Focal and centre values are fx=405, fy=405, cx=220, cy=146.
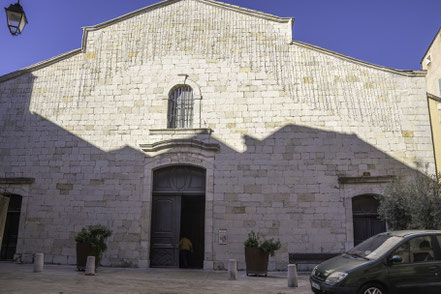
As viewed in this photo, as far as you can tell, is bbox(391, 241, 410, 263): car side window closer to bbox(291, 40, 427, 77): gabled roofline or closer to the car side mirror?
the car side mirror

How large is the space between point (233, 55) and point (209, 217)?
5392 millimetres

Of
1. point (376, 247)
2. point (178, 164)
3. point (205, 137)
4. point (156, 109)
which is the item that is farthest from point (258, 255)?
point (156, 109)

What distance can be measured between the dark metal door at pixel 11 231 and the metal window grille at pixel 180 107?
18.8 ft

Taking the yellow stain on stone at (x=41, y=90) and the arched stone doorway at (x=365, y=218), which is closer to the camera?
the arched stone doorway at (x=365, y=218)

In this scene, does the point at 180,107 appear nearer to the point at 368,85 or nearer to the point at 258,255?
the point at 258,255

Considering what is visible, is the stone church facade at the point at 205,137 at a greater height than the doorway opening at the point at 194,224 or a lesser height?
greater

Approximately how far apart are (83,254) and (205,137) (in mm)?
4908

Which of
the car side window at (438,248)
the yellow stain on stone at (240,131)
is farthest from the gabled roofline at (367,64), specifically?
the car side window at (438,248)

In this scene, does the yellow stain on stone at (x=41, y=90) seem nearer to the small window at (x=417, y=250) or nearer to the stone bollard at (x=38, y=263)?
the stone bollard at (x=38, y=263)

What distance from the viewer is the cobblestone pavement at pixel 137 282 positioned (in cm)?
775

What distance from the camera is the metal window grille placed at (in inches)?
520

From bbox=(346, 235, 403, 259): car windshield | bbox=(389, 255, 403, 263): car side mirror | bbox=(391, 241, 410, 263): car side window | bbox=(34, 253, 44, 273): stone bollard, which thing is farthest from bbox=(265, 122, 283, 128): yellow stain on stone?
bbox=(34, 253, 44, 273): stone bollard

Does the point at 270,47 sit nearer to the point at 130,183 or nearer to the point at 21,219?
the point at 130,183

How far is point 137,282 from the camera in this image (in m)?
8.94
